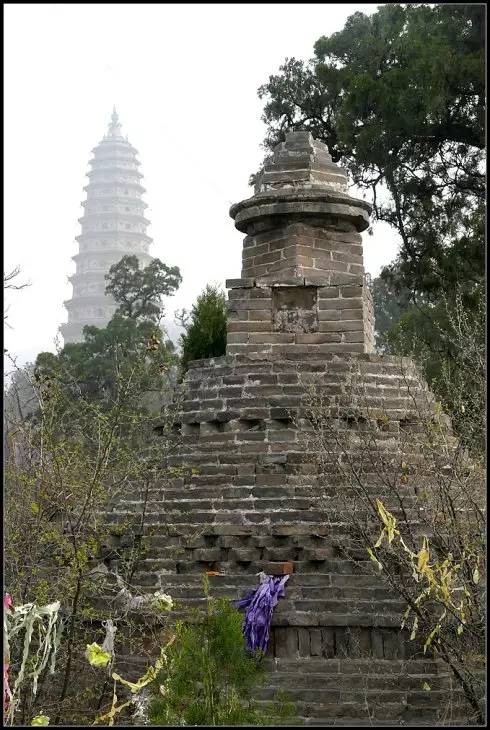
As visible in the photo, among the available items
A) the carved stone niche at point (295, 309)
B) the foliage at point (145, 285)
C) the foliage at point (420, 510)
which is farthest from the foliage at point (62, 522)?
the foliage at point (145, 285)

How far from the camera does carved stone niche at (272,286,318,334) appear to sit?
26.5 feet

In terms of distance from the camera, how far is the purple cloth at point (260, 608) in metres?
5.95

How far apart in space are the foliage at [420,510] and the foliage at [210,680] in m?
0.86

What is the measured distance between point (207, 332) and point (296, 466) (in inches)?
137

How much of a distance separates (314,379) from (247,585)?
1.80m

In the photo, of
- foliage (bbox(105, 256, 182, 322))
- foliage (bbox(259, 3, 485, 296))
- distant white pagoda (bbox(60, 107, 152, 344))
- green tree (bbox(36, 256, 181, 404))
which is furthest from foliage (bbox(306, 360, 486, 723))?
distant white pagoda (bbox(60, 107, 152, 344))

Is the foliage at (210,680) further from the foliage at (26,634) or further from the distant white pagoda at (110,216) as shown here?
the distant white pagoda at (110,216)

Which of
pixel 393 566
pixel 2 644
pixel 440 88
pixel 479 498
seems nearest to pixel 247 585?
pixel 393 566

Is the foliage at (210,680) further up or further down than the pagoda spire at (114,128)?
further down

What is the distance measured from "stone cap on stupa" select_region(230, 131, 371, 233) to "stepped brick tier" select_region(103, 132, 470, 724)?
0.04 ft

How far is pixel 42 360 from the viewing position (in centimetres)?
1549

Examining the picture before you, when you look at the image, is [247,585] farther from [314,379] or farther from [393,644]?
[314,379]

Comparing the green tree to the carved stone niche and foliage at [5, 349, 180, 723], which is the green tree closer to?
the carved stone niche

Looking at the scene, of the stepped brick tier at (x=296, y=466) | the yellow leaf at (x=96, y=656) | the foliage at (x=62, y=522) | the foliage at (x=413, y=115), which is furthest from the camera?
the foliage at (x=413, y=115)
